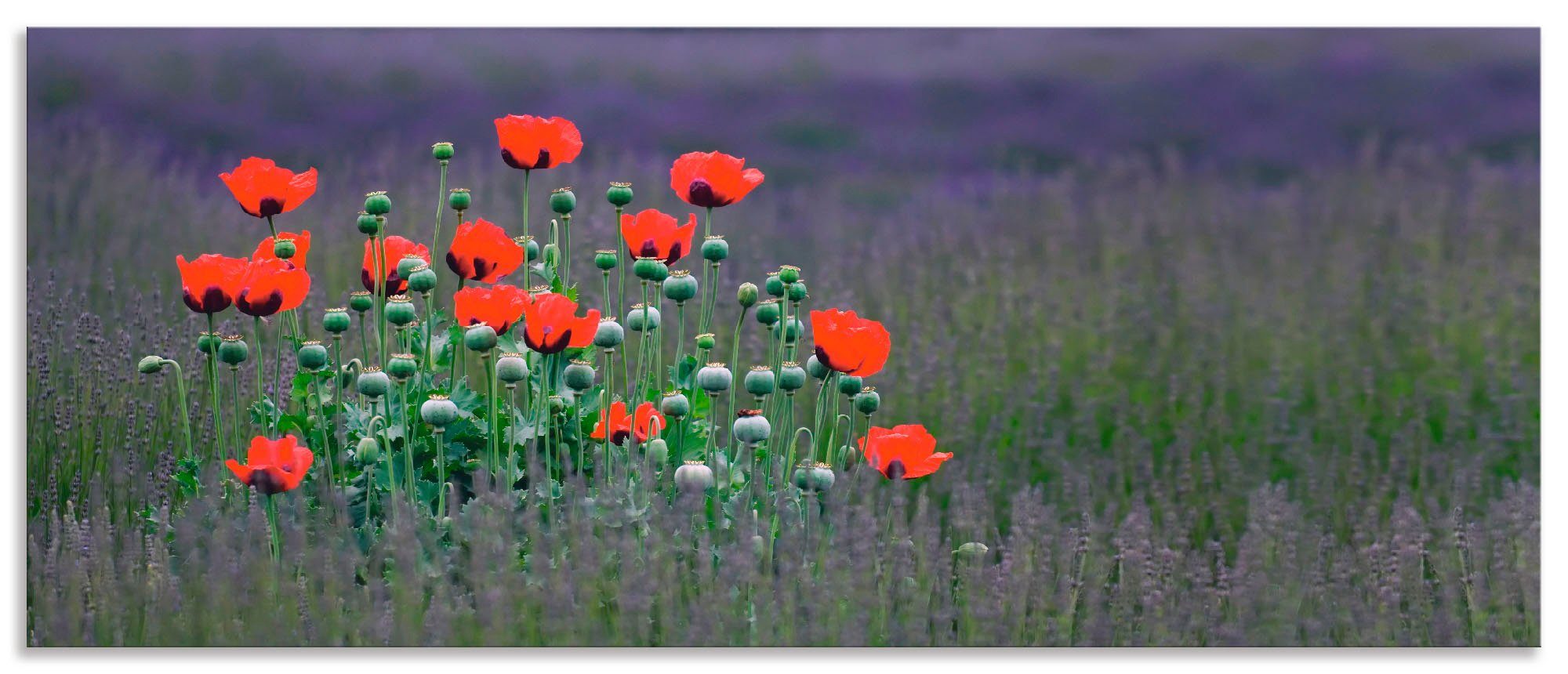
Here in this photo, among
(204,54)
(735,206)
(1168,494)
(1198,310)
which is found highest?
(204,54)

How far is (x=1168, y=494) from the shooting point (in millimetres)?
3105

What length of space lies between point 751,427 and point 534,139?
1.81ft

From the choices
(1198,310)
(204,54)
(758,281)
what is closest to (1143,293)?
(1198,310)

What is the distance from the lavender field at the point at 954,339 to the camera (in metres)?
2.65

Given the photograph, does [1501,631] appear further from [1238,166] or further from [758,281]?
[758,281]

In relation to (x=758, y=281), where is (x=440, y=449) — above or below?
below

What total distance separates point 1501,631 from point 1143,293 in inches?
34.7

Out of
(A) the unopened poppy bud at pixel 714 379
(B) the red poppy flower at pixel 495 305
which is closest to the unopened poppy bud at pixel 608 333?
(B) the red poppy flower at pixel 495 305

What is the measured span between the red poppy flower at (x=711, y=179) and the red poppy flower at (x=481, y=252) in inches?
10.7

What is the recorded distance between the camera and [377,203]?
253 cm

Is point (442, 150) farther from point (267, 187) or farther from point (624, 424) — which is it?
point (624, 424)

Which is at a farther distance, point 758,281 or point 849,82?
point 758,281

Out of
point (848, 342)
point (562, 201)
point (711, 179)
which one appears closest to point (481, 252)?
point (562, 201)

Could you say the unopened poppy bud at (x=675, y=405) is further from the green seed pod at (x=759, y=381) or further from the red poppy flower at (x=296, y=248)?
the red poppy flower at (x=296, y=248)
